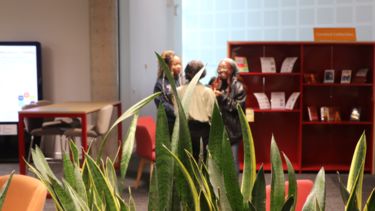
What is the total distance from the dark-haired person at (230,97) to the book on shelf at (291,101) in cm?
178

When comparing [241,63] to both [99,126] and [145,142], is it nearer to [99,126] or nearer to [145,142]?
[145,142]

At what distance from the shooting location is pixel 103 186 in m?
1.05

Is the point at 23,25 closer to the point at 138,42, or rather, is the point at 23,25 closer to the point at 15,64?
the point at 15,64

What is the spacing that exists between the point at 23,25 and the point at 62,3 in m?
0.58

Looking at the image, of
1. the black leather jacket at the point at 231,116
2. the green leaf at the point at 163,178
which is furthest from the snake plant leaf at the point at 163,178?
the black leather jacket at the point at 231,116

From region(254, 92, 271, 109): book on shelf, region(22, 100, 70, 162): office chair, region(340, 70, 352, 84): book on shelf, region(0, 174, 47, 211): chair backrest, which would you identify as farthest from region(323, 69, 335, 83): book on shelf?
region(0, 174, 47, 211): chair backrest

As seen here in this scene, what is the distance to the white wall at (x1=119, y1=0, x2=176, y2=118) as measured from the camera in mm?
7309

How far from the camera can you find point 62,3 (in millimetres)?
6988

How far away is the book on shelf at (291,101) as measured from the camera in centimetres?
655

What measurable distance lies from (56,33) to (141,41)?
1550 millimetres

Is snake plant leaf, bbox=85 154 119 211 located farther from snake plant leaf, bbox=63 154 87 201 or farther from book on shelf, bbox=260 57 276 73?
book on shelf, bbox=260 57 276 73

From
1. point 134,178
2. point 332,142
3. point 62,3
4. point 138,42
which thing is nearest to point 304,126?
point 332,142

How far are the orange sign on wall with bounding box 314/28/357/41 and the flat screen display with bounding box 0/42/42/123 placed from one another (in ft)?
11.5

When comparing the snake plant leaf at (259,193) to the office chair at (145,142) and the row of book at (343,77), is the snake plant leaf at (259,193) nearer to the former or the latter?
the office chair at (145,142)
